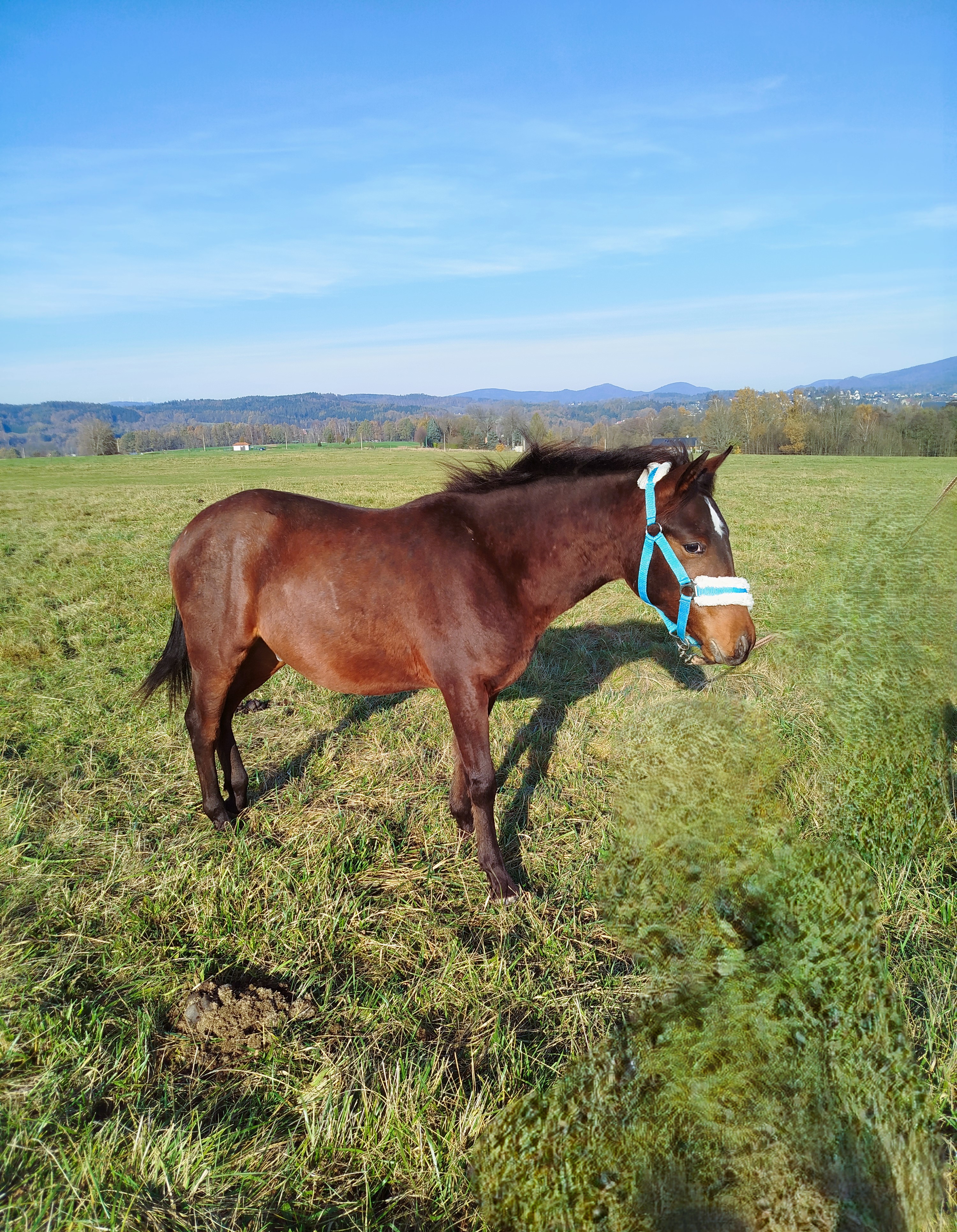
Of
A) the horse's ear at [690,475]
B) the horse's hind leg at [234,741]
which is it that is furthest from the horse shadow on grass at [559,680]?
the horse's ear at [690,475]

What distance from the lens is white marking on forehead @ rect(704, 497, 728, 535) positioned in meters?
3.56

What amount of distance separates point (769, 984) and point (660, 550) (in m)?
2.25

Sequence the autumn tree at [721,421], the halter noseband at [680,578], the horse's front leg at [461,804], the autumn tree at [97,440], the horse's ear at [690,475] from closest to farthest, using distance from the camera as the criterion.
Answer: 1. the horse's ear at [690,475]
2. the halter noseband at [680,578]
3. the horse's front leg at [461,804]
4. the autumn tree at [721,421]
5. the autumn tree at [97,440]

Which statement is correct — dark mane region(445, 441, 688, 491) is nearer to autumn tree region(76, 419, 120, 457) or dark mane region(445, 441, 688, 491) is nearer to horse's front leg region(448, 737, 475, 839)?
horse's front leg region(448, 737, 475, 839)

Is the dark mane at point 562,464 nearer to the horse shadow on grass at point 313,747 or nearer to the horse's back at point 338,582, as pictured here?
the horse's back at point 338,582

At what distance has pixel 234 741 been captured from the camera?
185 inches

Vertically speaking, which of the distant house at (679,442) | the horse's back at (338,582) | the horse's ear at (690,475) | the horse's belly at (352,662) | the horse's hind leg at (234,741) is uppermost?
the distant house at (679,442)

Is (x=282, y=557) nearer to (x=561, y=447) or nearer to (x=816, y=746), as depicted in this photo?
(x=561, y=447)

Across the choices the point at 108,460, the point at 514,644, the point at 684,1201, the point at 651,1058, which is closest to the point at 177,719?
the point at 514,644

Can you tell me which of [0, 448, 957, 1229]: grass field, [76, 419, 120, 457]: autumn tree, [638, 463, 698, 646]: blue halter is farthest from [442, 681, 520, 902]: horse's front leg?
[76, 419, 120, 457]: autumn tree

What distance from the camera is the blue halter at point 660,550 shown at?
3570 mm

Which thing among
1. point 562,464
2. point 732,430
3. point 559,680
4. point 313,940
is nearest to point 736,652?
point 562,464

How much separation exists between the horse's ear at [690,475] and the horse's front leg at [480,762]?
62.1 inches

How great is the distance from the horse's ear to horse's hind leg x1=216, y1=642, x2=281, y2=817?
9.72 ft
